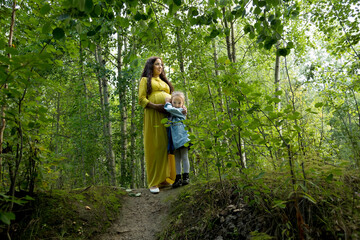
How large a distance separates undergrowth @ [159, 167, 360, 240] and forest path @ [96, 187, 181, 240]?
339 mm

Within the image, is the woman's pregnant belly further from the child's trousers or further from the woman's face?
the child's trousers

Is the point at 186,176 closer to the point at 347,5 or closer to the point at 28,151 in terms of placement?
the point at 28,151

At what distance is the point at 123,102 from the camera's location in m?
7.52

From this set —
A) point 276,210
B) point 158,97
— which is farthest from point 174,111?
point 276,210

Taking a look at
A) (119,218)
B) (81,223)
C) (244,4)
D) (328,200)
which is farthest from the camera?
(119,218)

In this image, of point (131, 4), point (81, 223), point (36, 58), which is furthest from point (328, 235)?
point (81, 223)

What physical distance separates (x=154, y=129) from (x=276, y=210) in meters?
2.94

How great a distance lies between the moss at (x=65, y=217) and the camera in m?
2.37

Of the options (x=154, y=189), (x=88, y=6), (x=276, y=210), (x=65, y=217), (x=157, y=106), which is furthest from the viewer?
(x=157, y=106)

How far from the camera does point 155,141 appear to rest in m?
4.47

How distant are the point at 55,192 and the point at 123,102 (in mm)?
4694

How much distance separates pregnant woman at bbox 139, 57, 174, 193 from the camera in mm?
4430

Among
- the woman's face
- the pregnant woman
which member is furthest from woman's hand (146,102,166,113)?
the woman's face

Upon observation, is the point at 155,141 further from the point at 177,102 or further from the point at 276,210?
the point at 276,210
